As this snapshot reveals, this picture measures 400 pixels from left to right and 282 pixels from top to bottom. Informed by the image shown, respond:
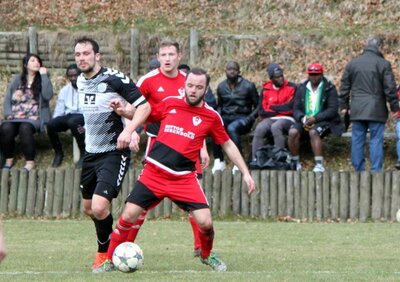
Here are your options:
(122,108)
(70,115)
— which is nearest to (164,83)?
(122,108)

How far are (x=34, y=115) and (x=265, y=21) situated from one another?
7466 millimetres

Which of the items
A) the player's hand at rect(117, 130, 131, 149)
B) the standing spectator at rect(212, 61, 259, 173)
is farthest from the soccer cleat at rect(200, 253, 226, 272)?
the standing spectator at rect(212, 61, 259, 173)

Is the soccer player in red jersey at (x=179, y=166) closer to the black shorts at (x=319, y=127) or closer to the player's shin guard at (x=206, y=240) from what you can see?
the player's shin guard at (x=206, y=240)

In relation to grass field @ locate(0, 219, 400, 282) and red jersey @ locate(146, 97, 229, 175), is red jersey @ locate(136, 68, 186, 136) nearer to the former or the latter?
red jersey @ locate(146, 97, 229, 175)

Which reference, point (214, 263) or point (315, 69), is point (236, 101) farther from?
point (214, 263)

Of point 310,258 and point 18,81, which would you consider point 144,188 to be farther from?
point 18,81

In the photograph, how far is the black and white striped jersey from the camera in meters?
11.1

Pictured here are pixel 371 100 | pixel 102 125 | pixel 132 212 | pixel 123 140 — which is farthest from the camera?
pixel 371 100

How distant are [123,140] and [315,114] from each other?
8194mm

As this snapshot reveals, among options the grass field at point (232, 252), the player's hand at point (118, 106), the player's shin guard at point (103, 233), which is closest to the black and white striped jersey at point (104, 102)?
the player's hand at point (118, 106)

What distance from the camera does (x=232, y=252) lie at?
42.2ft

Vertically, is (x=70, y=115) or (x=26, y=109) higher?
(x=26, y=109)

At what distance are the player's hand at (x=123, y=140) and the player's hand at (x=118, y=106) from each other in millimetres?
430

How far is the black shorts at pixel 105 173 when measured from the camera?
11.0m
